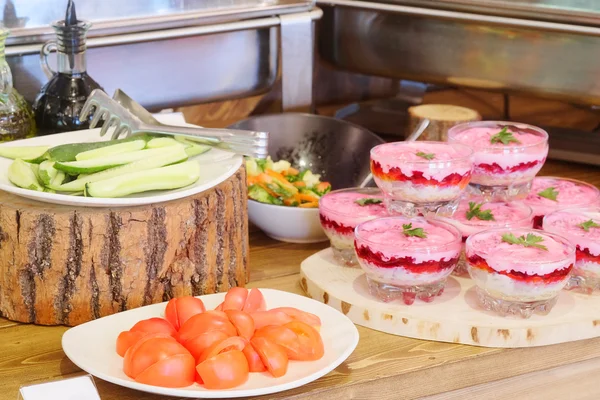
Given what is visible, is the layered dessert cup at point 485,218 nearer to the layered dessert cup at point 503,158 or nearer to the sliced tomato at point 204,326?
the layered dessert cup at point 503,158

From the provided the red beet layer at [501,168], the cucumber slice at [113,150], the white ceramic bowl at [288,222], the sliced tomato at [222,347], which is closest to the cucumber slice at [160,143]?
the cucumber slice at [113,150]

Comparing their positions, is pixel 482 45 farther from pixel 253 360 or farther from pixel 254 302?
pixel 253 360

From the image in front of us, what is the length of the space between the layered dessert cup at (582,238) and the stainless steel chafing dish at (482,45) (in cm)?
57

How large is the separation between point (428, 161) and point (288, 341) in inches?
18.3

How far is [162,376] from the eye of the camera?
4.36ft

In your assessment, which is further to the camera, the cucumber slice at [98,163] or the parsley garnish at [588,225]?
the parsley garnish at [588,225]

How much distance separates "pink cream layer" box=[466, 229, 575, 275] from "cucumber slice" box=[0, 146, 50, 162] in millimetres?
815

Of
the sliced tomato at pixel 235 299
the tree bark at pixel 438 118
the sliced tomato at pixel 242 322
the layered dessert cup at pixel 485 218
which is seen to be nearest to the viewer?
the sliced tomato at pixel 242 322

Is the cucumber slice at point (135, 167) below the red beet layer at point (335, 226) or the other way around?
the other way around

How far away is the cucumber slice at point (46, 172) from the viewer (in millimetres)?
1590

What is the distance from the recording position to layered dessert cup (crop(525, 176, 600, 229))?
1.85 metres

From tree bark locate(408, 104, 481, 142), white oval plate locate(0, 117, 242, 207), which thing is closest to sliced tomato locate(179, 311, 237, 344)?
white oval plate locate(0, 117, 242, 207)

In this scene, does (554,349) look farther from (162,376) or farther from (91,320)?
(91,320)

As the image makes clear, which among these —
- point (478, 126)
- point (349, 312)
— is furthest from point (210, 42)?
point (349, 312)
